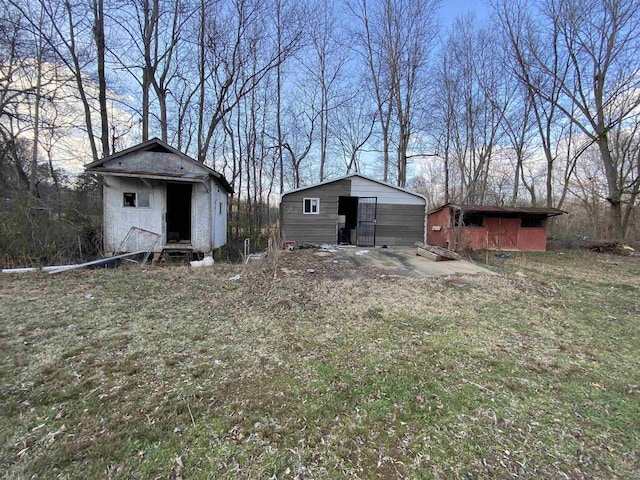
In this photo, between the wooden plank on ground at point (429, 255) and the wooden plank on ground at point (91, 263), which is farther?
the wooden plank on ground at point (429, 255)

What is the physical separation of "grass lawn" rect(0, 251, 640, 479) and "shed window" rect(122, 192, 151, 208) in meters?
4.66

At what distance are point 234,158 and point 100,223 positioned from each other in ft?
38.0

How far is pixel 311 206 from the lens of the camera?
39.0ft

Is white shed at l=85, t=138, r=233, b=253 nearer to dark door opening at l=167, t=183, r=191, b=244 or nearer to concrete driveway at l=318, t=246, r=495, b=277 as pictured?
dark door opening at l=167, t=183, r=191, b=244

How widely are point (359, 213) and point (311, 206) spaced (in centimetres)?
232

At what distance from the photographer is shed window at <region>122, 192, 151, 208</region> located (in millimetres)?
8992

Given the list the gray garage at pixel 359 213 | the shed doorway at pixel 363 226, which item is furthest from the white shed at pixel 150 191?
the shed doorway at pixel 363 226

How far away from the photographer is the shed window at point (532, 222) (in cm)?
1322

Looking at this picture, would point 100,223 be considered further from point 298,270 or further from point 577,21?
point 577,21

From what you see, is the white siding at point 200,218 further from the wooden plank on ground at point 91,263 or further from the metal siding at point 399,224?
the metal siding at point 399,224

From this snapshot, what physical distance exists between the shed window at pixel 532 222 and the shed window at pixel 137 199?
51.4 ft

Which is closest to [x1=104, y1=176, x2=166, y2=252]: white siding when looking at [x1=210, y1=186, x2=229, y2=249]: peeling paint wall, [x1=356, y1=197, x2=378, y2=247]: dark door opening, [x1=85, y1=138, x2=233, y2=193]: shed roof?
[x1=85, y1=138, x2=233, y2=193]: shed roof

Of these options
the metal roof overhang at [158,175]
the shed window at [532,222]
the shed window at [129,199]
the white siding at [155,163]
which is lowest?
the shed window at [532,222]

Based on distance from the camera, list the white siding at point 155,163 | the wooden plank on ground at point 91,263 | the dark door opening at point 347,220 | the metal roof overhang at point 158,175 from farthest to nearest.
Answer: the dark door opening at point 347,220, the white siding at point 155,163, the metal roof overhang at point 158,175, the wooden plank on ground at point 91,263
